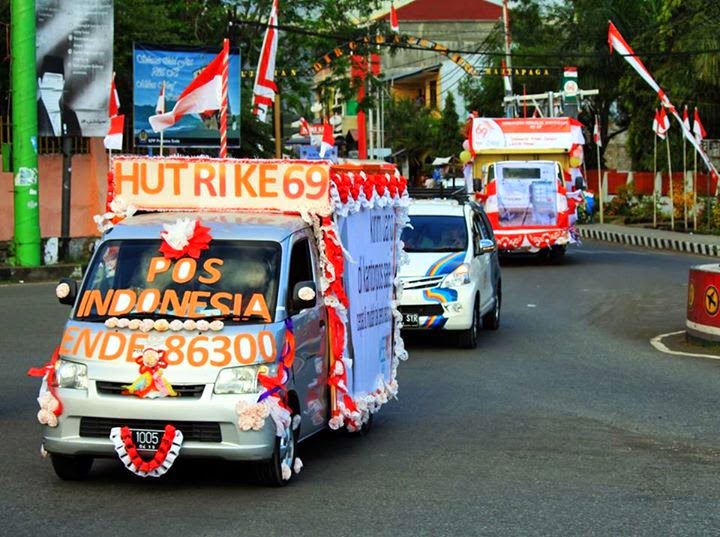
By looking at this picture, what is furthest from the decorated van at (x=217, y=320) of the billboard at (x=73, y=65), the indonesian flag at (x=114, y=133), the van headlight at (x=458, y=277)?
the billboard at (x=73, y=65)

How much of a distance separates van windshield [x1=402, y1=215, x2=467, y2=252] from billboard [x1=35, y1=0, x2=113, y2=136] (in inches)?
470

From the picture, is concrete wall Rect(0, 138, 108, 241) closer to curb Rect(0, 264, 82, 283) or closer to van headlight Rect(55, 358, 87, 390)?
curb Rect(0, 264, 82, 283)

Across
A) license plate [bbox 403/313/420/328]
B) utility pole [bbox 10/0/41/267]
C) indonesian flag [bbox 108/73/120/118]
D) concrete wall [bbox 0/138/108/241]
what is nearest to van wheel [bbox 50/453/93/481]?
license plate [bbox 403/313/420/328]

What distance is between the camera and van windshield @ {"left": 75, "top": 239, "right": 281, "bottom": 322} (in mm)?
8852

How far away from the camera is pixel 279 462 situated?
28.4 feet

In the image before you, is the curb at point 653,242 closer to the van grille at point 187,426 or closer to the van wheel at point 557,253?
the van wheel at point 557,253

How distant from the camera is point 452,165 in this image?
66500mm

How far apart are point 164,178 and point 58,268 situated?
17652 millimetres

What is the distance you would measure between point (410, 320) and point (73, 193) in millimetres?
15773

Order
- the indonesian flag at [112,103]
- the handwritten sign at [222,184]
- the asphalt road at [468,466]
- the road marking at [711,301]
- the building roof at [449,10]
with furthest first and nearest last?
the building roof at [449,10] < the indonesian flag at [112,103] < the road marking at [711,301] < the handwritten sign at [222,184] < the asphalt road at [468,466]

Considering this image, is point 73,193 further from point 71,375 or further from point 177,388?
point 177,388

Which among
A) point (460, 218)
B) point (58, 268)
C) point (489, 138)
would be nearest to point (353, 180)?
point (460, 218)

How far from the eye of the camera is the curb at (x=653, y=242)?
3612 centimetres

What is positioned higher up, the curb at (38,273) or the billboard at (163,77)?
the billboard at (163,77)
